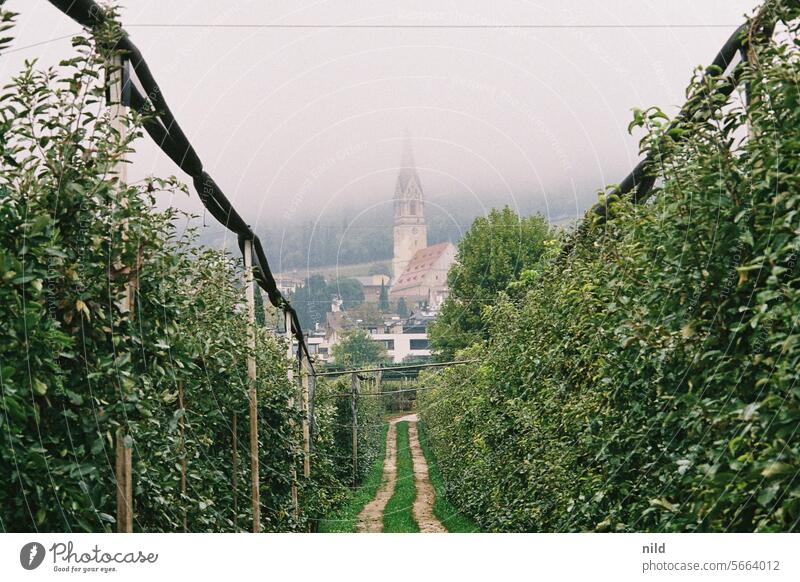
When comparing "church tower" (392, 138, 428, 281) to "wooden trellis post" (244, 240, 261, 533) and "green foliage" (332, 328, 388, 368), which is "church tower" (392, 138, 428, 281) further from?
"wooden trellis post" (244, 240, 261, 533)

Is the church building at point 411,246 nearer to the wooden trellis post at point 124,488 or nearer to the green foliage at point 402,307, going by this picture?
the green foliage at point 402,307

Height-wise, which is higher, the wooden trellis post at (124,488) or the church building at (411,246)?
the church building at (411,246)

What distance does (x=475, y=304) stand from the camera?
8875mm

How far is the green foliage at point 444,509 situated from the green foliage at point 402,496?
16.2 inches

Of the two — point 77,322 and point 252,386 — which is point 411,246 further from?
point 77,322

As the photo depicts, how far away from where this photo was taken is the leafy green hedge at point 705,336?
2.41m

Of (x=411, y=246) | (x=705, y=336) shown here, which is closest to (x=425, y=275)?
(x=411, y=246)

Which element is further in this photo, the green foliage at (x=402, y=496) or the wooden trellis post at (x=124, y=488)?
the green foliage at (x=402, y=496)

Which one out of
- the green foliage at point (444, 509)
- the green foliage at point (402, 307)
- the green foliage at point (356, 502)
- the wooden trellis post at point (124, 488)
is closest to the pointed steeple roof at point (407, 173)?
the green foliage at point (402, 307)

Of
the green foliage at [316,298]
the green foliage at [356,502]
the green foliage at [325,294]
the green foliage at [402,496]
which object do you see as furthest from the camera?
the green foliage at [356,502]
